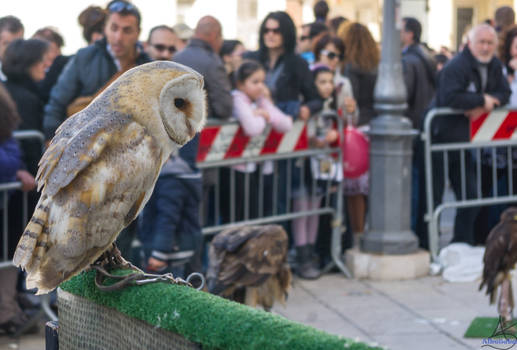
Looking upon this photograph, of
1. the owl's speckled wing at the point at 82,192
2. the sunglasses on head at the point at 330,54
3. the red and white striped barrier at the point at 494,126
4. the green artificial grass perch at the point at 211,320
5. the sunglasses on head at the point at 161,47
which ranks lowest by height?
the red and white striped barrier at the point at 494,126

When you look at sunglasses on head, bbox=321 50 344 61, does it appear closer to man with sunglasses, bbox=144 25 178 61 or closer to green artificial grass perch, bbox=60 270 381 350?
man with sunglasses, bbox=144 25 178 61

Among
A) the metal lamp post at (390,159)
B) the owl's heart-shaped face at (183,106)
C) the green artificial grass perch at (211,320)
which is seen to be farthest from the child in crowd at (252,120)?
the green artificial grass perch at (211,320)

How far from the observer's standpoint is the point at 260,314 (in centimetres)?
219

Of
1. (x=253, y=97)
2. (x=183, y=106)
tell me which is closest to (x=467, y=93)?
(x=253, y=97)

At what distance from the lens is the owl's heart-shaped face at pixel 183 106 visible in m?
3.10

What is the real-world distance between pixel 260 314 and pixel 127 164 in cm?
103

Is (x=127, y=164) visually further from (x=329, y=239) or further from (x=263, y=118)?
(x=329, y=239)

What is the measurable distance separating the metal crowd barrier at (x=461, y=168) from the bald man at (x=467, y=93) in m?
0.05

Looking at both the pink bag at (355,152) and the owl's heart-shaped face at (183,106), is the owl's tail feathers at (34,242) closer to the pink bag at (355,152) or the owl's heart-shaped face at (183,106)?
the owl's heart-shaped face at (183,106)

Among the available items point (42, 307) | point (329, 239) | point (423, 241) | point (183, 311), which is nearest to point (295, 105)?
point (329, 239)

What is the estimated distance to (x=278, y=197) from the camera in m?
8.22

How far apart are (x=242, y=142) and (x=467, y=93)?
7.40 feet

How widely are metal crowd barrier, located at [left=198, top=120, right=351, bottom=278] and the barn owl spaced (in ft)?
13.7

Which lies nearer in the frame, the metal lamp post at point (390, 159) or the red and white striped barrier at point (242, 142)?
the red and white striped barrier at point (242, 142)
